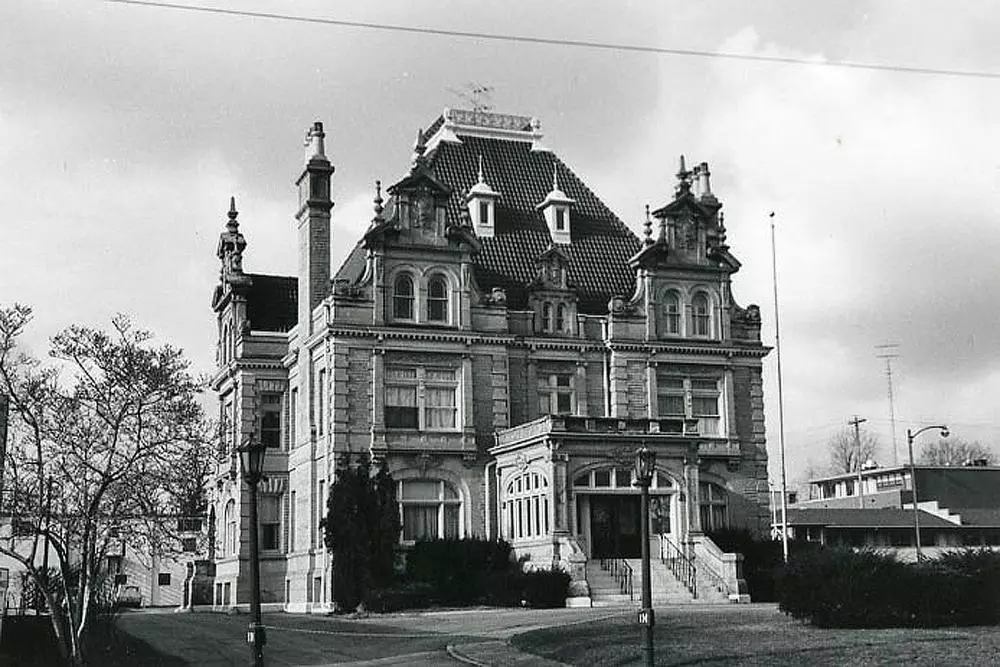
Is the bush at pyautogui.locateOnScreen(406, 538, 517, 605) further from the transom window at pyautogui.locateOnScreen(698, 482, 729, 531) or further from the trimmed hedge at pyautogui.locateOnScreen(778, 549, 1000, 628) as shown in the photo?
the trimmed hedge at pyautogui.locateOnScreen(778, 549, 1000, 628)

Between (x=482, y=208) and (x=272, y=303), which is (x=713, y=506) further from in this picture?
(x=272, y=303)

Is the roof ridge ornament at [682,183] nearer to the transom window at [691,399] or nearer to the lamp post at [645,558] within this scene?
the transom window at [691,399]

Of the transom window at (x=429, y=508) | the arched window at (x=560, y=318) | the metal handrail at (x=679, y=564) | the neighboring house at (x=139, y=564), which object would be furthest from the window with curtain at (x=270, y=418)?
the metal handrail at (x=679, y=564)

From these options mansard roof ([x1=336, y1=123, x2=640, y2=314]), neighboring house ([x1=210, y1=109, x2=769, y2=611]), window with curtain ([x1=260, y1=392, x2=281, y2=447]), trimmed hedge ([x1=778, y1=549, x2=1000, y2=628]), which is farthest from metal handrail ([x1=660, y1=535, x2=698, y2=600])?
window with curtain ([x1=260, y1=392, x2=281, y2=447])

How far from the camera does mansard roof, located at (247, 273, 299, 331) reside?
60719mm

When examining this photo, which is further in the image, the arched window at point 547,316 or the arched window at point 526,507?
the arched window at point 547,316

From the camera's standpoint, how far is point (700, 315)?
55.9 metres

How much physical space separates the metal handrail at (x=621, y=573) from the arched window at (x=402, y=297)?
1196 cm

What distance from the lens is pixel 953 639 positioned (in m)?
25.5

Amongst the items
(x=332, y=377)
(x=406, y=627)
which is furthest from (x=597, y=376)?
(x=406, y=627)

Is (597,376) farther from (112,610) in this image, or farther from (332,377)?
(112,610)

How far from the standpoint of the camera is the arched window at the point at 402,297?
51625mm

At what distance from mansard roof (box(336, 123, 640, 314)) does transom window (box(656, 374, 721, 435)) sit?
415cm

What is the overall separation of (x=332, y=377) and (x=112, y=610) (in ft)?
61.8
